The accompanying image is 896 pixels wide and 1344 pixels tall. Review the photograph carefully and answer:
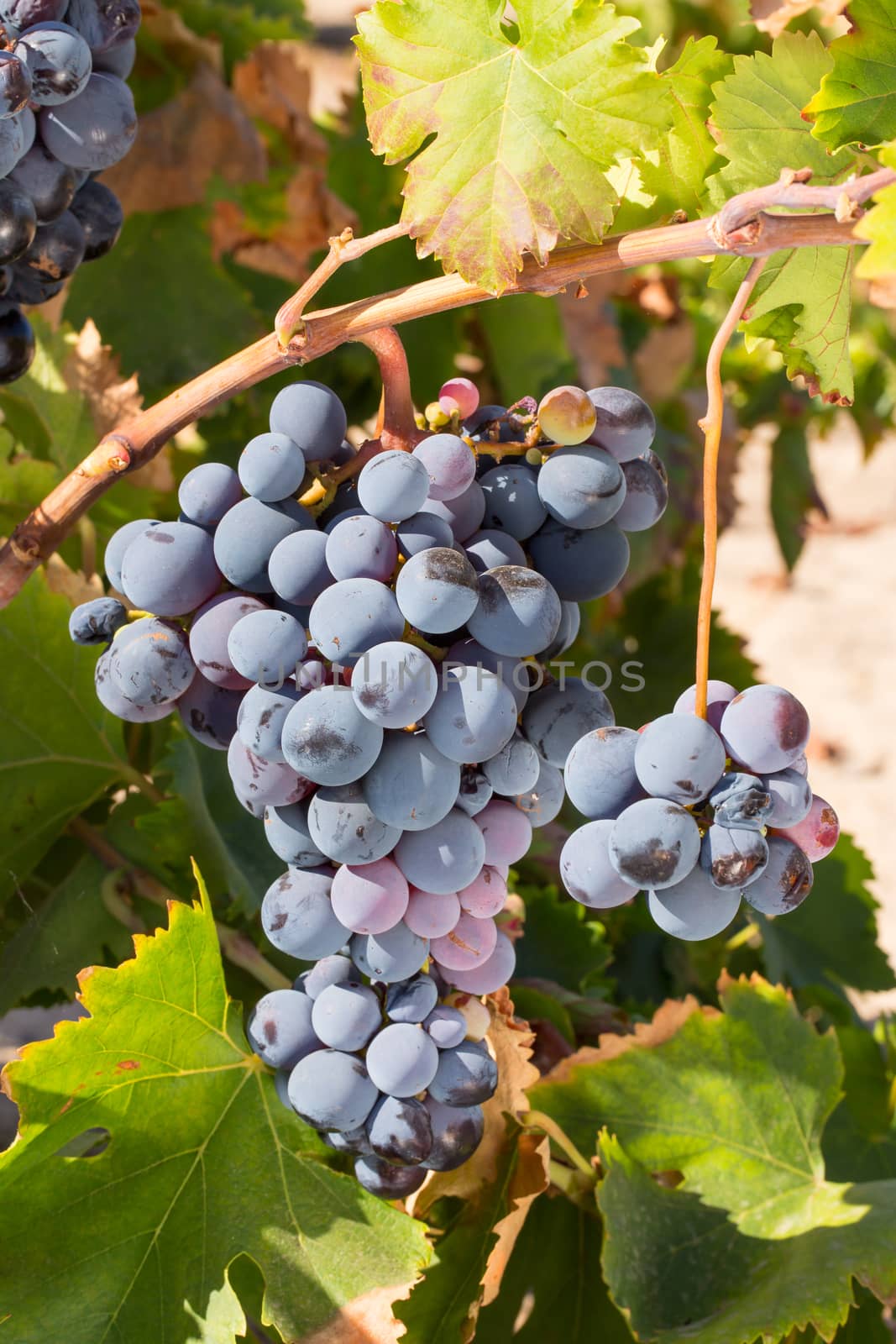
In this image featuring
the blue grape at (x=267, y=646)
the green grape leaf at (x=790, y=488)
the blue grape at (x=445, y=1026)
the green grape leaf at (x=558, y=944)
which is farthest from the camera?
the green grape leaf at (x=790, y=488)

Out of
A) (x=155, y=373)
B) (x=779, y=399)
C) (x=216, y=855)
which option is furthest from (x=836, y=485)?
(x=216, y=855)

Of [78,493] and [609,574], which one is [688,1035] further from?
[78,493]

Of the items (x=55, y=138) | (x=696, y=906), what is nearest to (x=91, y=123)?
(x=55, y=138)

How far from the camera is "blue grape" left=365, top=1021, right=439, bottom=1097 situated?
65cm

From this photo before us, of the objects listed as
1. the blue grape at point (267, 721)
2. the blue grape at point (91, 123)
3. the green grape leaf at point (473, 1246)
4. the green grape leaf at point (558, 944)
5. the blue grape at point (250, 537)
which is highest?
the blue grape at point (91, 123)

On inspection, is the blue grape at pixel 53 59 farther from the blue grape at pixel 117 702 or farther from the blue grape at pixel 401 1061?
the blue grape at pixel 401 1061

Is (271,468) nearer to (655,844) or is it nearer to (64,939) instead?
(655,844)

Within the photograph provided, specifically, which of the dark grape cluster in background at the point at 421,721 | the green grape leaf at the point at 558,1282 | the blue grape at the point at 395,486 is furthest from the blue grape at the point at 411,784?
the green grape leaf at the point at 558,1282

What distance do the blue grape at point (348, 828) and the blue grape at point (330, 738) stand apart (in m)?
0.02

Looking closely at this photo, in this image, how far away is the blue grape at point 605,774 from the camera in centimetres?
55

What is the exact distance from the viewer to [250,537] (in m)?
0.59

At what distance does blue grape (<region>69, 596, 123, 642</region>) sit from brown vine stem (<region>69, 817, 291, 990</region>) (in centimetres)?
22

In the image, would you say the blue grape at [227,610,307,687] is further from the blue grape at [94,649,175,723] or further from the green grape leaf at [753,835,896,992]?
the green grape leaf at [753,835,896,992]

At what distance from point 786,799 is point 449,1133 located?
0.30m
